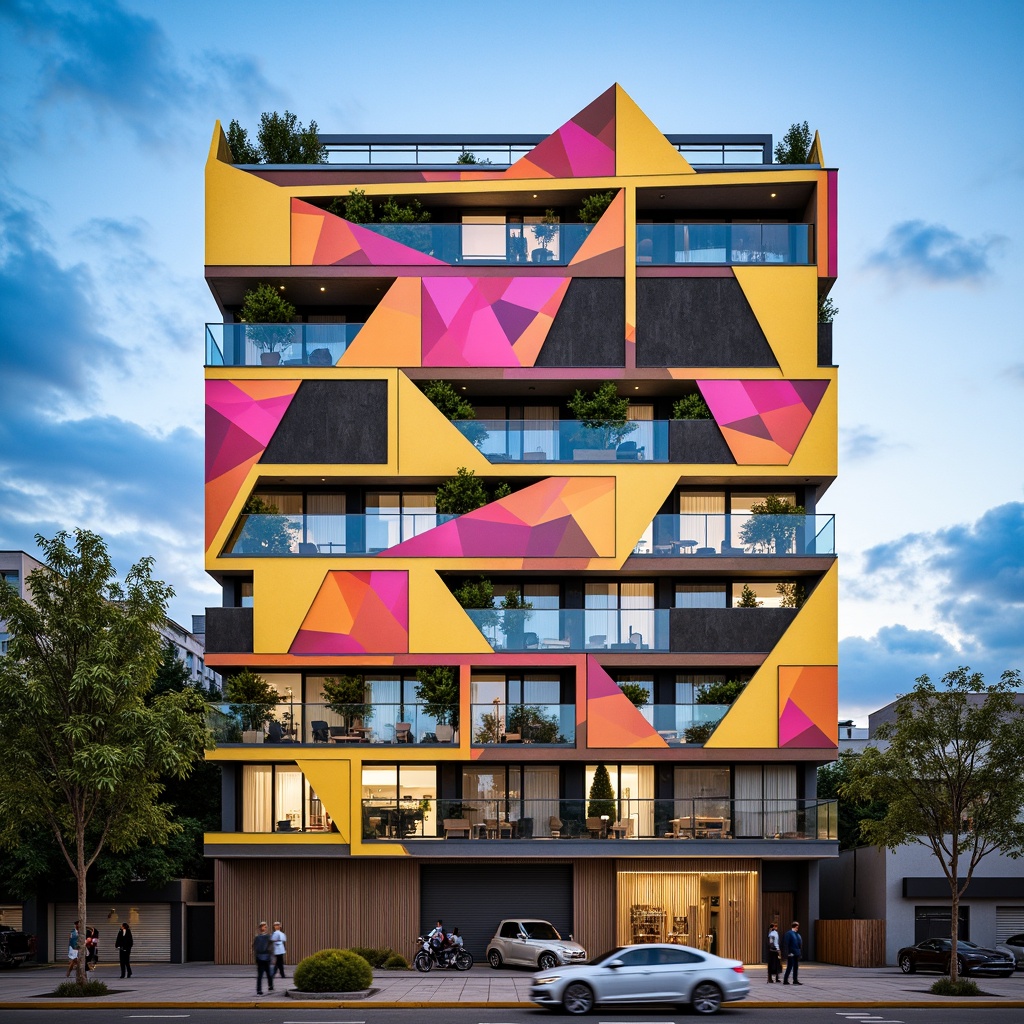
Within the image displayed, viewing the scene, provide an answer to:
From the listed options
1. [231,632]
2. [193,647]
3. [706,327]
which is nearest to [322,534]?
[231,632]

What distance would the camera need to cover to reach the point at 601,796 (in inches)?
1518

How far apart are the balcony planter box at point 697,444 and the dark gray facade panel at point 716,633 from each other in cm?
512

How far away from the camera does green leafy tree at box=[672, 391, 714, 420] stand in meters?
40.9

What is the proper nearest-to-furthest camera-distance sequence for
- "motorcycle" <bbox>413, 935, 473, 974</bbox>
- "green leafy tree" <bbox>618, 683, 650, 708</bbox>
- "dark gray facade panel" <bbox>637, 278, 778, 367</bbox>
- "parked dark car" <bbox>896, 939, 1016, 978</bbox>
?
"motorcycle" <bbox>413, 935, 473, 974</bbox> < "parked dark car" <bbox>896, 939, 1016, 978</bbox> < "green leafy tree" <bbox>618, 683, 650, 708</bbox> < "dark gray facade panel" <bbox>637, 278, 778, 367</bbox>

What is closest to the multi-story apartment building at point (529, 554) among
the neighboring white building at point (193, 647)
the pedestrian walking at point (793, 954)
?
the pedestrian walking at point (793, 954)

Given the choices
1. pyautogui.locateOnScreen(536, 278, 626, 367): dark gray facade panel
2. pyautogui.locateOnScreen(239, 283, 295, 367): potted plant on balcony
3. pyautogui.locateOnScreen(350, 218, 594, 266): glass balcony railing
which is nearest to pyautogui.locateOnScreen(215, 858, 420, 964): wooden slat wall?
pyautogui.locateOnScreen(239, 283, 295, 367): potted plant on balcony

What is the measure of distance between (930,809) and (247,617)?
22079 mm

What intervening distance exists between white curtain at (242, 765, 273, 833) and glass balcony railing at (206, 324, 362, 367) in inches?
545

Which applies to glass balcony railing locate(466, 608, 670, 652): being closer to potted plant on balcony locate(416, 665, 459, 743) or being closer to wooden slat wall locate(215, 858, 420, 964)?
potted plant on balcony locate(416, 665, 459, 743)

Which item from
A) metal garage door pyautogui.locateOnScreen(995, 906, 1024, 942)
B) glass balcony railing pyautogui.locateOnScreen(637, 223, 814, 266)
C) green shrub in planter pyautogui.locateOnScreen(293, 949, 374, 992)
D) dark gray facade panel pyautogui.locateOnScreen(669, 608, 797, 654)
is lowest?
metal garage door pyautogui.locateOnScreen(995, 906, 1024, 942)

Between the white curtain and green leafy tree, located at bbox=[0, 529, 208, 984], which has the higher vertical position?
green leafy tree, located at bbox=[0, 529, 208, 984]

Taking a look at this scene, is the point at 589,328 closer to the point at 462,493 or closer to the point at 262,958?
the point at 462,493

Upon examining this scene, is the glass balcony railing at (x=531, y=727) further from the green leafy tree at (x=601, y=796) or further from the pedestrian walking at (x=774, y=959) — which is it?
the pedestrian walking at (x=774, y=959)

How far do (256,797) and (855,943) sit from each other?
20120 mm
